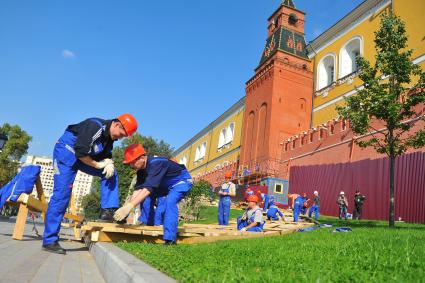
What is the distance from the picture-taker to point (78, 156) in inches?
189

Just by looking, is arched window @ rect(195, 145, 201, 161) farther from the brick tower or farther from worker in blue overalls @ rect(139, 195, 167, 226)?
worker in blue overalls @ rect(139, 195, 167, 226)

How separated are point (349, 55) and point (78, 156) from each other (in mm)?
29017

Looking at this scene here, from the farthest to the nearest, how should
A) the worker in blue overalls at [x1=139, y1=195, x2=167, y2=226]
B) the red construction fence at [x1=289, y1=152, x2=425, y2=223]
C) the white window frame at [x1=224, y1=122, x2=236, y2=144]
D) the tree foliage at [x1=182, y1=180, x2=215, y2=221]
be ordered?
1. the white window frame at [x1=224, y1=122, x2=236, y2=144]
2. the tree foliage at [x1=182, y1=180, x2=215, y2=221]
3. the red construction fence at [x1=289, y1=152, x2=425, y2=223]
4. the worker in blue overalls at [x1=139, y1=195, x2=167, y2=226]

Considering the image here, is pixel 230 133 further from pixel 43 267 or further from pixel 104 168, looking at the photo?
pixel 43 267

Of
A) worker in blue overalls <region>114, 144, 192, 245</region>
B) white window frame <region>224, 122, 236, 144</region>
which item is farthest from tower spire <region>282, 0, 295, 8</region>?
worker in blue overalls <region>114, 144, 192, 245</region>

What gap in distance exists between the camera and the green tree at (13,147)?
32469 mm

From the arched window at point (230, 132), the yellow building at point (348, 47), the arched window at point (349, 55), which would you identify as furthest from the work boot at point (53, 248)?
the arched window at point (230, 132)

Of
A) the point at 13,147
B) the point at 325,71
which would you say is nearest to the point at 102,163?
the point at 325,71

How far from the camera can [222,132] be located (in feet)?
173

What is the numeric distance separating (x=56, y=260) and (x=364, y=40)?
2812cm

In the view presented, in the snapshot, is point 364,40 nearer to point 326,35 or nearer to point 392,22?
point 326,35

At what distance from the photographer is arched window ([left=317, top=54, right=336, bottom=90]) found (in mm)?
32031

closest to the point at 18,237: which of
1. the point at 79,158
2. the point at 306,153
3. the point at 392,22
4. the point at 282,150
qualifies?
the point at 79,158

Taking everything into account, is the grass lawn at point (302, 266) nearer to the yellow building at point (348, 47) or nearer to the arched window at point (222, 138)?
the yellow building at point (348, 47)
